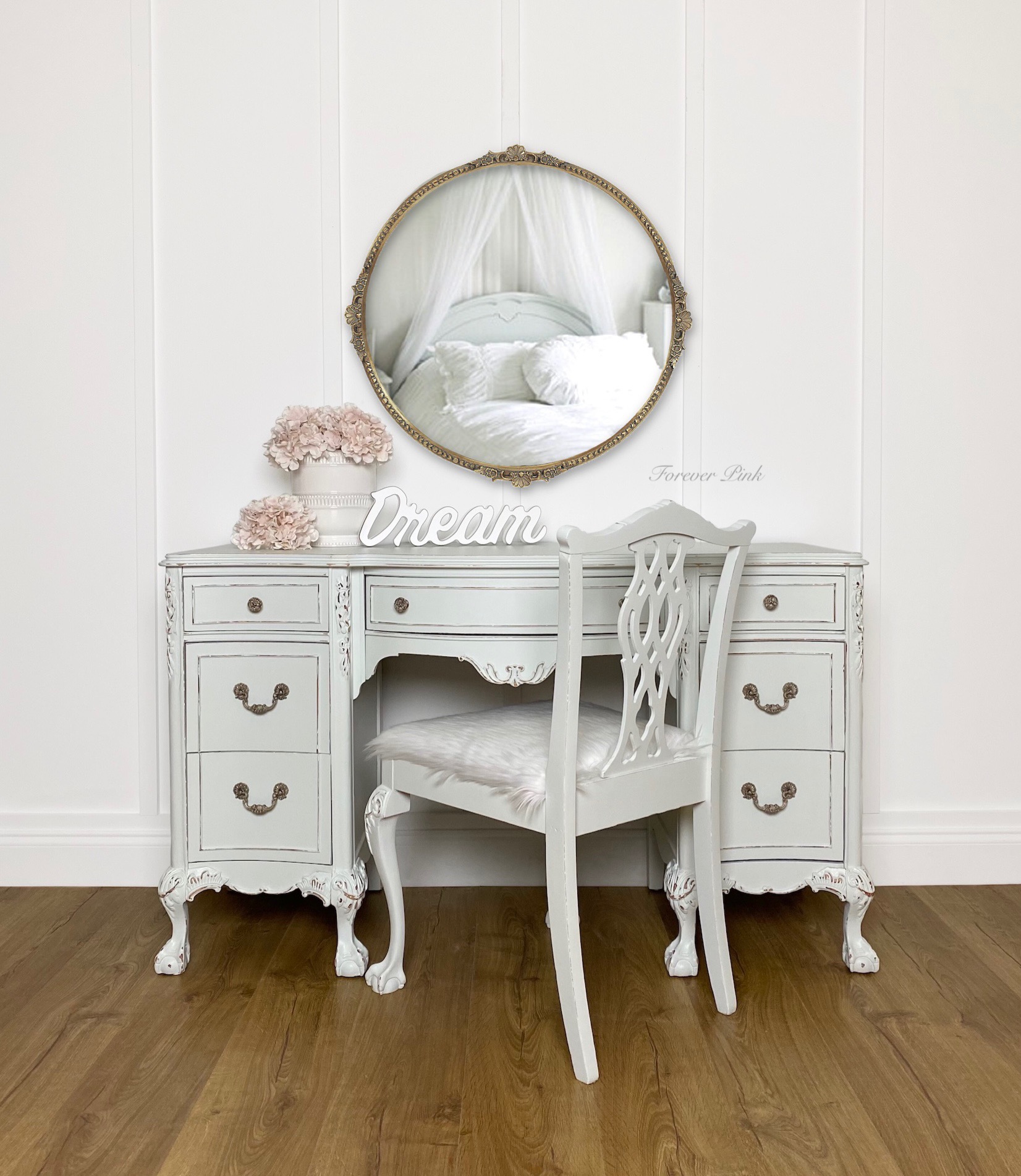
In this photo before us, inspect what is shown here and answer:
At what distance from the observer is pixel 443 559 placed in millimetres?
2273

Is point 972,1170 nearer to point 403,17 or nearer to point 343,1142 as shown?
point 343,1142

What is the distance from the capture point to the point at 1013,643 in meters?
2.96

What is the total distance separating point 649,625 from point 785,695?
53 cm

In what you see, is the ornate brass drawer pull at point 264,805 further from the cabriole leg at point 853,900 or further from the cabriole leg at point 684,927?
the cabriole leg at point 853,900

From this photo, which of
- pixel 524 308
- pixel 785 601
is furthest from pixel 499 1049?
pixel 524 308

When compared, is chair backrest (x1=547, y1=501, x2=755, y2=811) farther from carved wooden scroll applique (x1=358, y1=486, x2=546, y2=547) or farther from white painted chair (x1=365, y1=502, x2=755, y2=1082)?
carved wooden scroll applique (x1=358, y1=486, x2=546, y2=547)

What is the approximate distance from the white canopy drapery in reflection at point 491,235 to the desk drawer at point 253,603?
2.71 feet

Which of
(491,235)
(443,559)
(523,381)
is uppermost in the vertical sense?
(491,235)

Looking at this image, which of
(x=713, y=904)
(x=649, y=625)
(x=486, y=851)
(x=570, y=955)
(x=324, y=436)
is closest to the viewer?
(x=570, y=955)

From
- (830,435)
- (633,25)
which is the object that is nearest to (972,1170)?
(830,435)

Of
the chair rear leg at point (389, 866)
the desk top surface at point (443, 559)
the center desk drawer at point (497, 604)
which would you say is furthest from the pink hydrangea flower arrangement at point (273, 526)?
the chair rear leg at point (389, 866)

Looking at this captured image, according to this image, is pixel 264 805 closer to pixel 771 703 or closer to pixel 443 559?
pixel 443 559

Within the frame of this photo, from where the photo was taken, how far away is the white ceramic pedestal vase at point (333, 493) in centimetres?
268

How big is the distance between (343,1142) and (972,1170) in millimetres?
993
